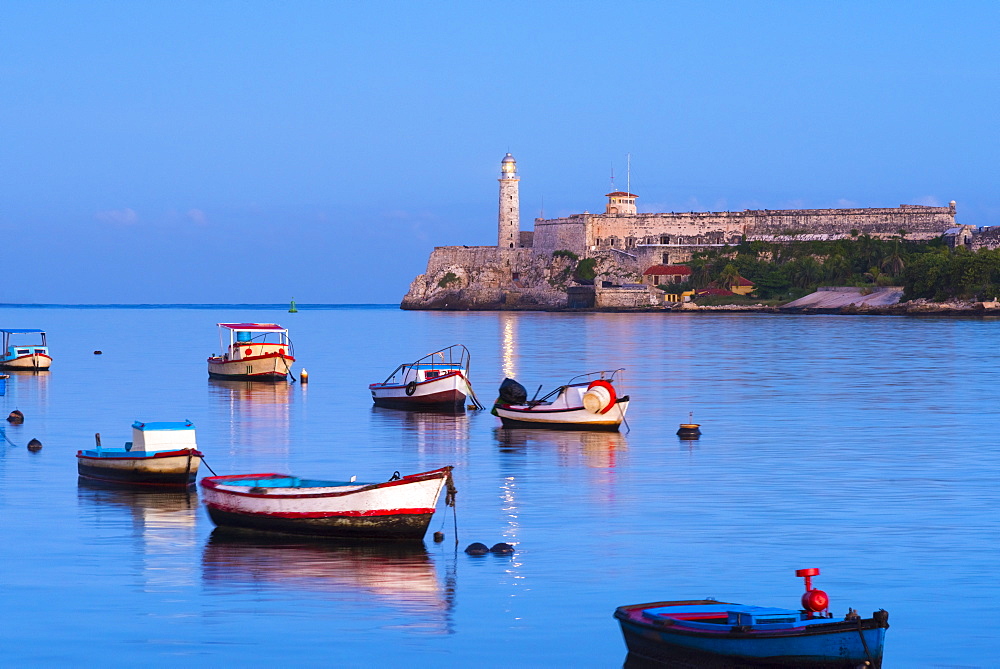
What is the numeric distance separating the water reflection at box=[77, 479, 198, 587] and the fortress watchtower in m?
103

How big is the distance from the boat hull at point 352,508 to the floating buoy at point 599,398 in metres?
11.8

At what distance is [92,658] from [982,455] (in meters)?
16.4

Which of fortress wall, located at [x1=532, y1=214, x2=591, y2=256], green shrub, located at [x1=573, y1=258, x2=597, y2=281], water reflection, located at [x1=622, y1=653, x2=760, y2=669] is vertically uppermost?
fortress wall, located at [x1=532, y1=214, x2=591, y2=256]

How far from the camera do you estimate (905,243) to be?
10462 centimetres

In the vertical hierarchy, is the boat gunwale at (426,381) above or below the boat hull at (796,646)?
above

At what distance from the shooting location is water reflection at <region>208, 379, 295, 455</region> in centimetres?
2386

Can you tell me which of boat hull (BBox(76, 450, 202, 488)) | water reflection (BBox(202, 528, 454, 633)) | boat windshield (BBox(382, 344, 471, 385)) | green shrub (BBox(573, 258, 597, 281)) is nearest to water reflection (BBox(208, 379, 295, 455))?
boat windshield (BBox(382, 344, 471, 385))

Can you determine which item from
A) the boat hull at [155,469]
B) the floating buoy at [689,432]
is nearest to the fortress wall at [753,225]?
the floating buoy at [689,432]

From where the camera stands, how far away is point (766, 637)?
8852 mm

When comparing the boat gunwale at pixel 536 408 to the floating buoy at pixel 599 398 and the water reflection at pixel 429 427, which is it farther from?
the water reflection at pixel 429 427

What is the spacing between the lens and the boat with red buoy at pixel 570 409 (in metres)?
25.8

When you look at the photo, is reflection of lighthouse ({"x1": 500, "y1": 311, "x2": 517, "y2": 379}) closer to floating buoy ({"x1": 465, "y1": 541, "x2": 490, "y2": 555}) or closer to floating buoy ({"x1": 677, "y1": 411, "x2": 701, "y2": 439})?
floating buoy ({"x1": 677, "y1": 411, "x2": 701, "y2": 439})

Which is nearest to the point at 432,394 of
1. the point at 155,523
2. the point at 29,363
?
the point at 155,523

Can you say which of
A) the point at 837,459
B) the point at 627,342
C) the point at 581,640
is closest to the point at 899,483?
the point at 837,459
